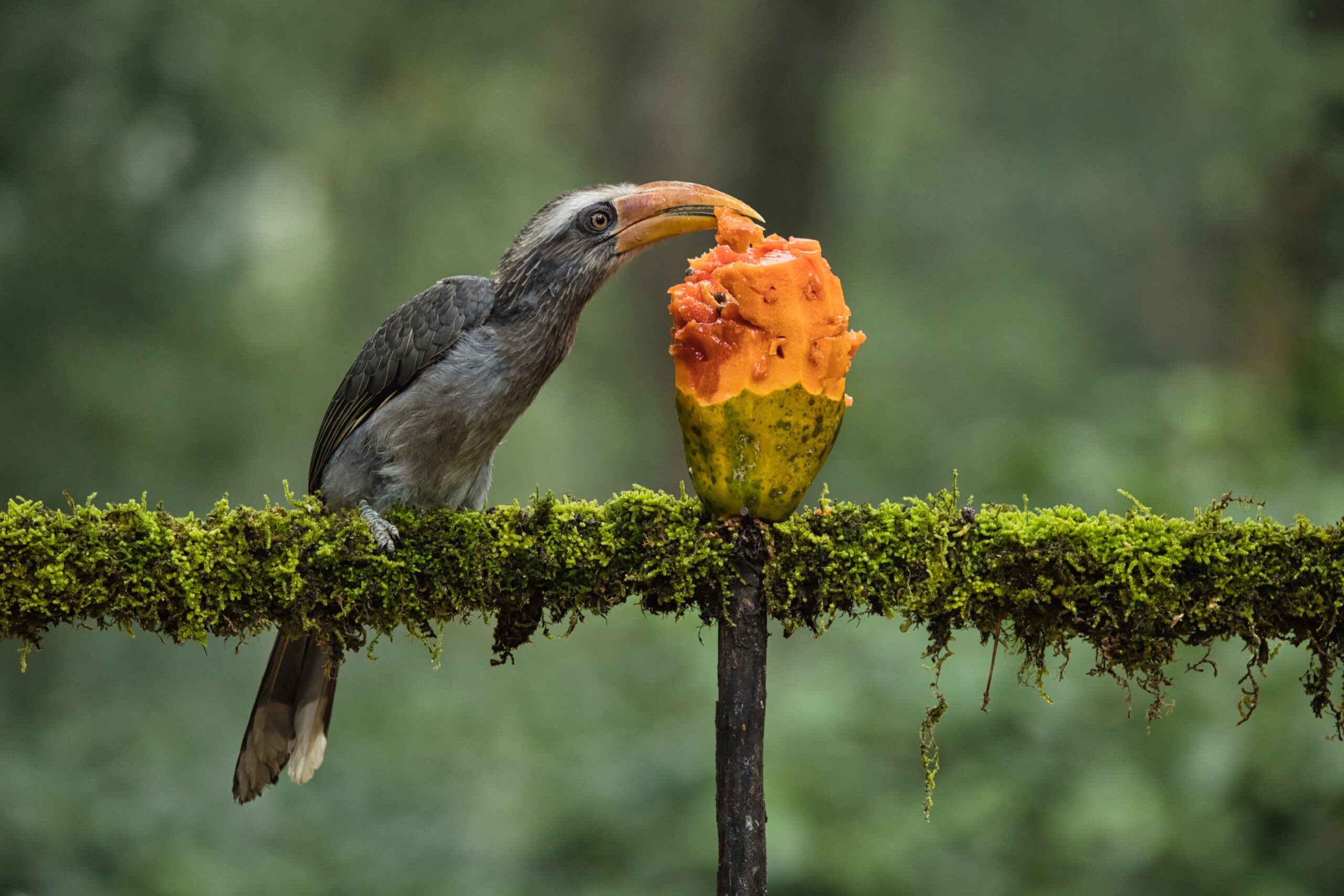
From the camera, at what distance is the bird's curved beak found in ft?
9.45

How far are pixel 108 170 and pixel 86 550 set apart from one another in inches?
182

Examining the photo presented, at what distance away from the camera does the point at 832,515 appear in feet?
8.15

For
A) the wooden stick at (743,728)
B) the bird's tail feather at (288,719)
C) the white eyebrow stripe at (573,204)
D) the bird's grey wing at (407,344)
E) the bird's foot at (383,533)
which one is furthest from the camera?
the bird's grey wing at (407,344)

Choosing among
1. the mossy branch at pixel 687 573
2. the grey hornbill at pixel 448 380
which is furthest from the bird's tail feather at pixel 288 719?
the mossy branch at pixel 687 573

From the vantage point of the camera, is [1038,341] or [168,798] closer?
[168,798]

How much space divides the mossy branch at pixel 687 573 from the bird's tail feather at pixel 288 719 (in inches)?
18.3

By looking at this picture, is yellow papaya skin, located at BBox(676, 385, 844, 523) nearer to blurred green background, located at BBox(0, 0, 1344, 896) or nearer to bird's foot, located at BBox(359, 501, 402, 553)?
bird's foot, located at BBox(359, 501, 402, 553)

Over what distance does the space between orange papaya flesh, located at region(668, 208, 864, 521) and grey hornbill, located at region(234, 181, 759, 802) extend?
567 millimetres

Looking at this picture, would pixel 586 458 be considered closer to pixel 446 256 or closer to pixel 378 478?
pixel 446 256

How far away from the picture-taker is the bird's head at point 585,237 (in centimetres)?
304

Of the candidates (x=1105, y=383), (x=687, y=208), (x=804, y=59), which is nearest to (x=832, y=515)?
(x=687, y=208)

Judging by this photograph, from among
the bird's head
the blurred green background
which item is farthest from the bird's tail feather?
the blurred green background

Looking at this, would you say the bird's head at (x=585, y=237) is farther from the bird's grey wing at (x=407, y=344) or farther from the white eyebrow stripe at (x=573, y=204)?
the bird's grey wing at (x=407, y=344)

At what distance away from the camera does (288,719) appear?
3.09 metres
